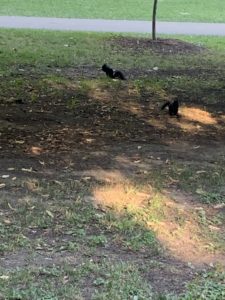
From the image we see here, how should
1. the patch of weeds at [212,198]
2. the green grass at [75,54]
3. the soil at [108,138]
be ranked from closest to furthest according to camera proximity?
the patch of weeds at [212,198]
the soil at [108,138]
the green grass at [75,54]

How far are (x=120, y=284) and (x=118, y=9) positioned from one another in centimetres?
1635

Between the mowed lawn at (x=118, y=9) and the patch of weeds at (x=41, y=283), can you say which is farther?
the mowed lawn at (x=118, y=9)

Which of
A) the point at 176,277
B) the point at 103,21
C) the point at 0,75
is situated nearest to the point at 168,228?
the point at 176,277

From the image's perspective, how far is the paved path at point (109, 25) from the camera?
575 inches

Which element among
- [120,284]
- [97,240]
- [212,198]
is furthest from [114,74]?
[120,284]

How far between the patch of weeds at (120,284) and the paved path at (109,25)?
1148 centimetres

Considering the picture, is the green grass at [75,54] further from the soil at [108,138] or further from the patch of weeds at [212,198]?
the patch of weeds at [212,198]

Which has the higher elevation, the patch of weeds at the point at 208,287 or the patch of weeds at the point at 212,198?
the patch of weeds at the point at 208,287

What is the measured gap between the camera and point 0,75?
847 centimetres

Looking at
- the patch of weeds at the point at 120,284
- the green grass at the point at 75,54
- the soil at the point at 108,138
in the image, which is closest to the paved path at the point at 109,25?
the green grass at the point at 75,54

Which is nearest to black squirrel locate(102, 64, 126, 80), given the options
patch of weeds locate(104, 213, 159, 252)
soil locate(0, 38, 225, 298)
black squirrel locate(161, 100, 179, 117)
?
soil locate(0, 38, 225, 298)

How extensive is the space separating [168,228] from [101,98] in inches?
152

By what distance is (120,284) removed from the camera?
3156 millimetres

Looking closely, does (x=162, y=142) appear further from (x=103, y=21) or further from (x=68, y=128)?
(x=103, y=21)
